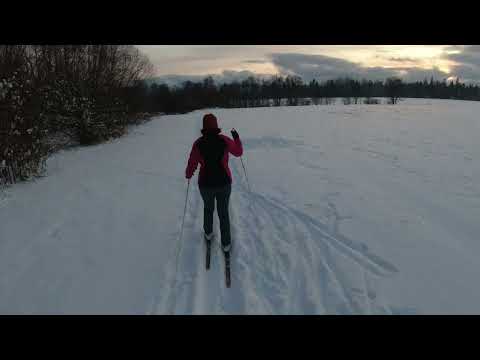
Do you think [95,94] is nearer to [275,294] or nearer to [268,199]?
[268,199]

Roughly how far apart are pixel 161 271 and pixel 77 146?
14.3 m

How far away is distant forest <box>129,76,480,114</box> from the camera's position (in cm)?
6575

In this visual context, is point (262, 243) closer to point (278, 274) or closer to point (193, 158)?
point (278, 274)

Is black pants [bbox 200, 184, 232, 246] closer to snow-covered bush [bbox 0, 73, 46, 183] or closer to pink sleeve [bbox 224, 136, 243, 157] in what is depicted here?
pink sleeve [bbox 224, 136, 243, 157]

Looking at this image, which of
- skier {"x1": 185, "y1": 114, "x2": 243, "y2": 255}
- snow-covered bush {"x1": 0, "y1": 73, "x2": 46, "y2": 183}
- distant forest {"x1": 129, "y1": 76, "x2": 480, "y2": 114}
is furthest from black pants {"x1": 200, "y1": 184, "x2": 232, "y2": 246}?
distant forest {"x1": 129, "y1": 76, "x2": 480, "y2": 114}

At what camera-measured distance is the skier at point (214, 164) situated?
4051 mm

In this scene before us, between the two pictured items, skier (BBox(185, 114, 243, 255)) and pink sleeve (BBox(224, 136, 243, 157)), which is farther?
pink sleeve (BBox(224, 136, 243, 157))

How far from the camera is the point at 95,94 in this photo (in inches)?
641

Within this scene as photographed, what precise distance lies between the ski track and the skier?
0.47 meters

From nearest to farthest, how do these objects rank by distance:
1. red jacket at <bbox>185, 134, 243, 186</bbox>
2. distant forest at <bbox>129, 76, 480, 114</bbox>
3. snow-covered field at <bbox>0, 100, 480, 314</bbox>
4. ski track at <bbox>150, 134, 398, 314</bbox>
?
ski track at <bbox>150, 134, 398, 314</bbox> < snow-covered field at <bbox>0, 100, 480, 314</bbox> < red jacket at <bbox>185, 134, 243, 186</bbox> < distant forest at <bbox>129, 76, 480, 114</bbox>

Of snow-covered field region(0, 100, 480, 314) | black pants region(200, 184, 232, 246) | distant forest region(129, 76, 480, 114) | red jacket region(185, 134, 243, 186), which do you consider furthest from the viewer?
distant forest region(129, 76, 480, 114)

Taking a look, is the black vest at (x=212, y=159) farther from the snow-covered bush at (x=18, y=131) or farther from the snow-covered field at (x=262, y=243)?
the snow-covered bush at (x=18, y=131)
